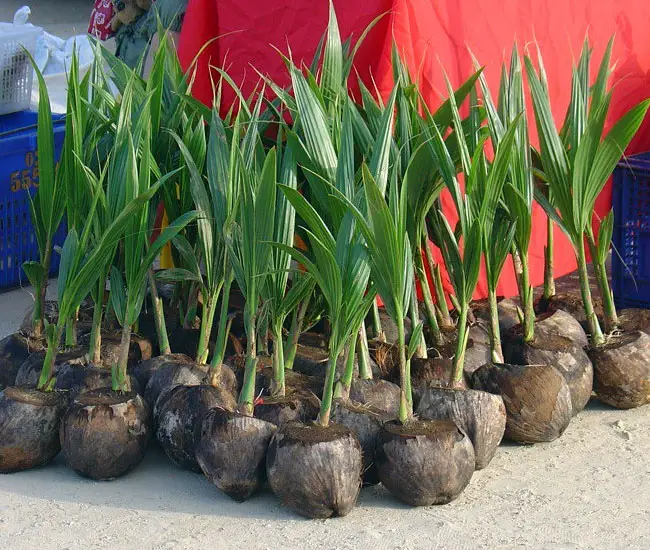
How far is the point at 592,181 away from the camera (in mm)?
2723

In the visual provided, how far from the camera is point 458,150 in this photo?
2656 millimetres

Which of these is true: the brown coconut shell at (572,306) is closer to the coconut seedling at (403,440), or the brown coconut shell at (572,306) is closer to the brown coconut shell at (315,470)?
the coconut seedling at (403,440)

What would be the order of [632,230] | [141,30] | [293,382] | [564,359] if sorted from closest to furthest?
[293,382] → [564,359] → [632,230] → [141,30]

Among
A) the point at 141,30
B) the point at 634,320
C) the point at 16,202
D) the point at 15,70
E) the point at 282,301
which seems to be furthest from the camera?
the point at 15,70

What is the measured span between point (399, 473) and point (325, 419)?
0.18m

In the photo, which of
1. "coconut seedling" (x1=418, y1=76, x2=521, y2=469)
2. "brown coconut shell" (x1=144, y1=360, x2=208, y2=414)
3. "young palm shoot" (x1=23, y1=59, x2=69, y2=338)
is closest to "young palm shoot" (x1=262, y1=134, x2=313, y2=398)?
"brown coconut shell" (x1=144, y1=360, x2=208, y2=414)

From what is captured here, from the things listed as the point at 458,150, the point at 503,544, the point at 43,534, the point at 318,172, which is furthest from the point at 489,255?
the point at 43,534

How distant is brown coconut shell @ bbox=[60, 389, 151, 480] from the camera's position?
240 cm

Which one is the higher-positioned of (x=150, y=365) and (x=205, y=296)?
(x=205, y=296)

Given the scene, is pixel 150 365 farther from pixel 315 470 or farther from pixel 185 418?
pixel 315 470

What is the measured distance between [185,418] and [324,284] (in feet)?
1.44

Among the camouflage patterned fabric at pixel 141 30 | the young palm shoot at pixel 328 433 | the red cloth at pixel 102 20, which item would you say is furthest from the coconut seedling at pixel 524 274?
the red cloth at pixel 102 20

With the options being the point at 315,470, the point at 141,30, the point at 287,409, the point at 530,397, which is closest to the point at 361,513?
the point at 315,470

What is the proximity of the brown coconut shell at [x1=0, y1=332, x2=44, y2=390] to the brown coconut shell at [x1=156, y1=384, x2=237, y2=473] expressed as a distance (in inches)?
19.2
